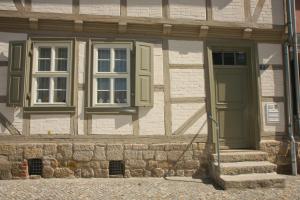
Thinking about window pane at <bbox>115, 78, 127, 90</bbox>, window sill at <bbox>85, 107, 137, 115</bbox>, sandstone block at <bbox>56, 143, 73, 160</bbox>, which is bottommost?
sandstone block at <bbox>56, 143, 73, 160</bbox>

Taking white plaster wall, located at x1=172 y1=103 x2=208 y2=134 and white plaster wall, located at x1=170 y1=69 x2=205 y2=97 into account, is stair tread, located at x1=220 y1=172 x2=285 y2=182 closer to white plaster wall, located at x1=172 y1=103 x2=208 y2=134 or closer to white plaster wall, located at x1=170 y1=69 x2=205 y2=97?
white plaster wall, located at x1=172 y1=103 x2=208 y2=134

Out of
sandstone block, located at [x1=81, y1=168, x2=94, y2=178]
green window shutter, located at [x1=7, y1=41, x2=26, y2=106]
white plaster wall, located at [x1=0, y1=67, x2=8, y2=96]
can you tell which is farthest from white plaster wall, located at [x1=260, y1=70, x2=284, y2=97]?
white plaster wall, located at [x1=0, y1=67, x2=8, y2=96]

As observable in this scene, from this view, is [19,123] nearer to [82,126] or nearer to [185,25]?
[82,126]

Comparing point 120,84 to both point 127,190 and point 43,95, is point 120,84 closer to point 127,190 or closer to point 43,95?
point 43,95

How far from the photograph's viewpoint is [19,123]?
242 inches

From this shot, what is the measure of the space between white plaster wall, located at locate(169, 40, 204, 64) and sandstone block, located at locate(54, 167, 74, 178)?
10.5ft

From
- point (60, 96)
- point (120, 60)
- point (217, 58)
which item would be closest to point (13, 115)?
point (60, 96)

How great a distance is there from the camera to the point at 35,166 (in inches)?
244

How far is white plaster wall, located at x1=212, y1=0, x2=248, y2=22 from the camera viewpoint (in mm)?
6770

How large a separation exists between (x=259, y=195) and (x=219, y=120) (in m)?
2.08

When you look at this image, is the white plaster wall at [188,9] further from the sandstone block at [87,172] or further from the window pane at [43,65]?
the sandstone block at [87,172]

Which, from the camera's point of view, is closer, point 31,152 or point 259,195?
point 259,195

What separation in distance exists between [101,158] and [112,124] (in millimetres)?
747

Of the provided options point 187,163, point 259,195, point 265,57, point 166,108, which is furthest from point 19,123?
point 265,57
